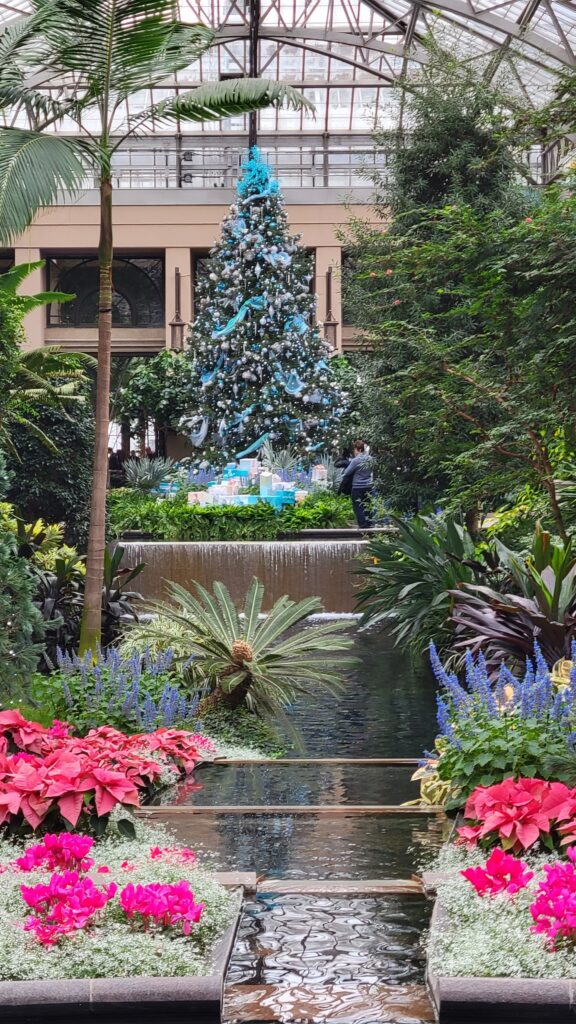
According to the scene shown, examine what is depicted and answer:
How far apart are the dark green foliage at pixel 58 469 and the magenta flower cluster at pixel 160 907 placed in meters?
9.79

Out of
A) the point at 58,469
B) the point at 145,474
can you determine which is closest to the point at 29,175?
the point at 58,469

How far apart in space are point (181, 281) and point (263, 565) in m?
18.0

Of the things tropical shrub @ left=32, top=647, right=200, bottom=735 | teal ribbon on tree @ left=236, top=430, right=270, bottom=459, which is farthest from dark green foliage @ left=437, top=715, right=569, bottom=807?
teal ribbon on tree @ left=236, top=430, right=270, bottom=459

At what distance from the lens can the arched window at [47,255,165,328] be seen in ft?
112

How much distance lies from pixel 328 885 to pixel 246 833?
0.84 meters

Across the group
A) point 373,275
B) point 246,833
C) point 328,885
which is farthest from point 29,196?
point 373,275

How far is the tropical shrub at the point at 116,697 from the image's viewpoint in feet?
21.4

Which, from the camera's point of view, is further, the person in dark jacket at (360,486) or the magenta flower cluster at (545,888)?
the person in dark jacket at (360,486)

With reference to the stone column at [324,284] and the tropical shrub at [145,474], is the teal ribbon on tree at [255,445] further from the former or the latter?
the stone column at [324,284]

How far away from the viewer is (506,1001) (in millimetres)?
3107

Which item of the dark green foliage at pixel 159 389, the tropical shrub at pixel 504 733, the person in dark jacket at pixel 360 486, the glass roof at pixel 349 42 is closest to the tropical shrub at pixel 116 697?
the tropical shrub at pixel 504 733

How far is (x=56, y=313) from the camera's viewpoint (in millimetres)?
33875

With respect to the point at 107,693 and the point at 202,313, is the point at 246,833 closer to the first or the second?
the point at 107,693

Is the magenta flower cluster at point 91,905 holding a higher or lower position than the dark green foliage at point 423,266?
lower
